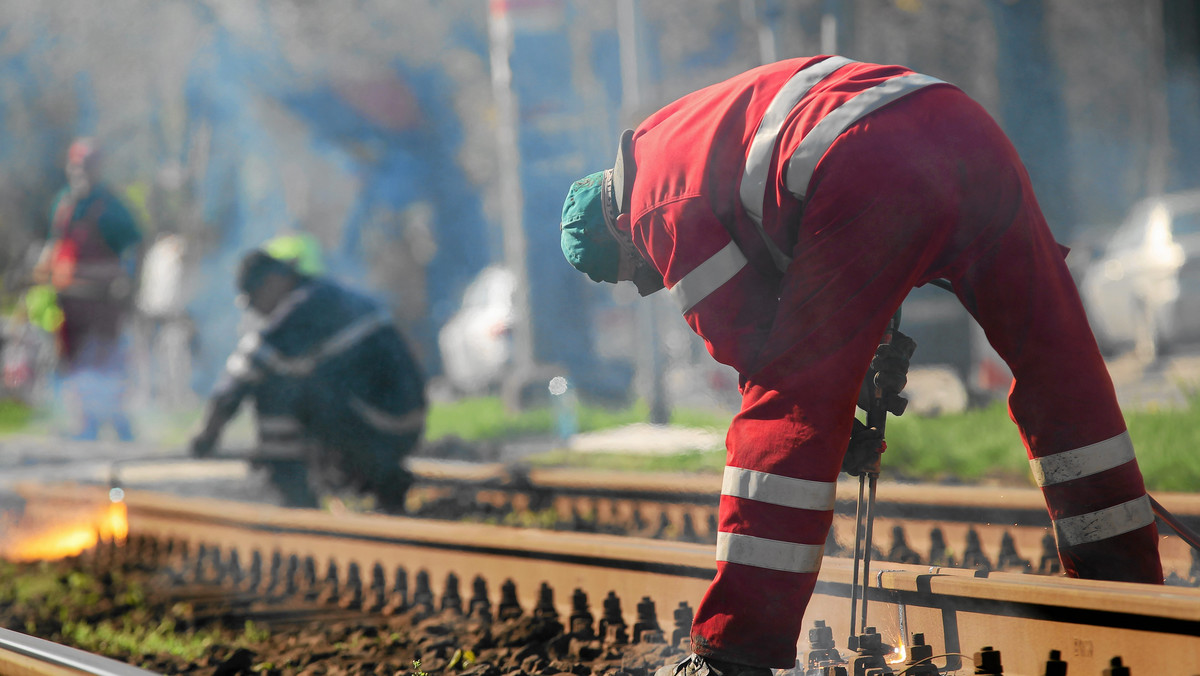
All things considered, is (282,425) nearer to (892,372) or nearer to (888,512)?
(888,512)

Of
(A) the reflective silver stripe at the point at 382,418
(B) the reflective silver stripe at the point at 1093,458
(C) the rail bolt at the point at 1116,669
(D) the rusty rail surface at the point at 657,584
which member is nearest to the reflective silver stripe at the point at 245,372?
(A) the reflective silver stripe at the point at 382,418

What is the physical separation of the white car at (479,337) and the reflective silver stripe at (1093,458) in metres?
9.74

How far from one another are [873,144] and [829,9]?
4.74 m

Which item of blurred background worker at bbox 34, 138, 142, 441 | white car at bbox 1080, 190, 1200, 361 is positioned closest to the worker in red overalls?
white car at bbox 1080, 190, 1200, 361

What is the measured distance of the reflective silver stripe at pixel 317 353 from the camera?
548 cm

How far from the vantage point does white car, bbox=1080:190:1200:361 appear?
27.6 feet

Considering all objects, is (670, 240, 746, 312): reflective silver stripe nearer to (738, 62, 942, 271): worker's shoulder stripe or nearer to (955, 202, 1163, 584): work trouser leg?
(738, 62, 942, 271): worker's shoulder stripe

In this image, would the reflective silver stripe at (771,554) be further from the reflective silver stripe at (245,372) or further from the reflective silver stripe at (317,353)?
the reflective silver stripe at (245,372)

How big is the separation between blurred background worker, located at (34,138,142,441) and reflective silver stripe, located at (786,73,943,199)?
9.24 meters

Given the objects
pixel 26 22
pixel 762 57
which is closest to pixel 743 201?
pixel 762 57

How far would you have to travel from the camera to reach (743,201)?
7.24 ft

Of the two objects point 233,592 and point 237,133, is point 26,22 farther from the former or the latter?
point 233,592

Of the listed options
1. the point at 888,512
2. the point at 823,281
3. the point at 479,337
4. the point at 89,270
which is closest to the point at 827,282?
the point at 823,281

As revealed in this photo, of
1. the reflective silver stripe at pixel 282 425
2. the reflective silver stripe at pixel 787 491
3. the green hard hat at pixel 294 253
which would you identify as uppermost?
the green hard hat at pixel 294 253
